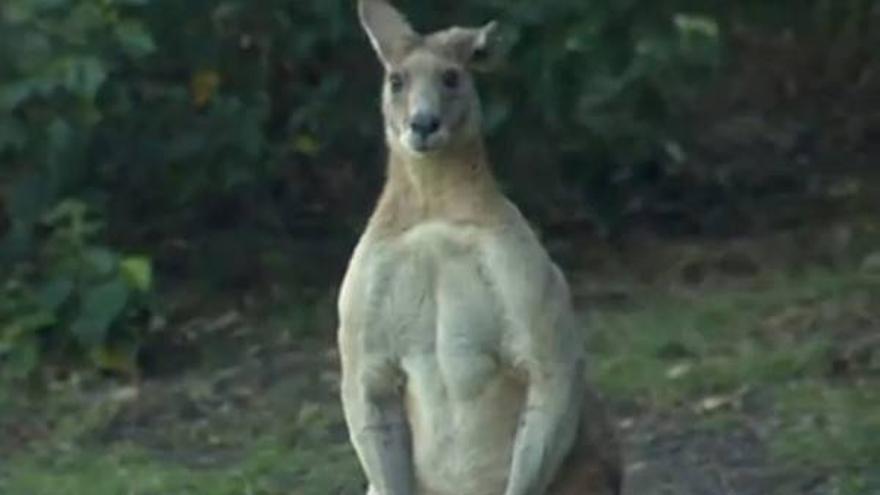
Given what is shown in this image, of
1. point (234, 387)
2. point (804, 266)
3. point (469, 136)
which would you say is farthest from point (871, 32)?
point (469, 136)

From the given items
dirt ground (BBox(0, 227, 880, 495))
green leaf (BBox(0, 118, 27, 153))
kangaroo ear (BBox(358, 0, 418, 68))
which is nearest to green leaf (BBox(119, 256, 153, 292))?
dirt ground (BBox(0, 227, 880, 495))

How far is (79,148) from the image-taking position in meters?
9.42

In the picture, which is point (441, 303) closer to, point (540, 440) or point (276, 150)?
point (540, 440)

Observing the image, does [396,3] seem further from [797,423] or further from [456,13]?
[797,423]

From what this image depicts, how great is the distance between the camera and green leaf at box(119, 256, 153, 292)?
9461 mm

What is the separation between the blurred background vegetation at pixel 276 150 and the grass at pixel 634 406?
36cm

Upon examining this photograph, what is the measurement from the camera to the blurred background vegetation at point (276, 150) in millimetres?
9422

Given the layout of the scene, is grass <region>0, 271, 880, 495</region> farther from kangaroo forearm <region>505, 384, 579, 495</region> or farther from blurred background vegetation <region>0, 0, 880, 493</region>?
kangaroo forearm <region>505, 384, 579, 495</region>

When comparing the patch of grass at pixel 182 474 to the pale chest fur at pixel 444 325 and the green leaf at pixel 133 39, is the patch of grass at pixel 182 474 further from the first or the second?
the pale chest fur at pixel 444 325

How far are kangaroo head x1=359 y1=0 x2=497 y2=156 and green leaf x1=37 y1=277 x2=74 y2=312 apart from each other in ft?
10.7

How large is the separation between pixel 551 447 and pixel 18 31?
320 cm

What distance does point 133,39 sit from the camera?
905cm

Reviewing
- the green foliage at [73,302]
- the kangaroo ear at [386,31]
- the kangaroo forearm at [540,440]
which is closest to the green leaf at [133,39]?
the green foliage at [73,302]

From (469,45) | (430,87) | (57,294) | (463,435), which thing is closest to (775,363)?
(57,294)
